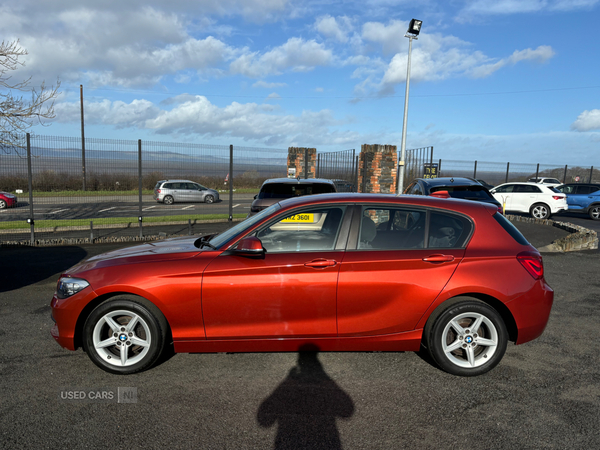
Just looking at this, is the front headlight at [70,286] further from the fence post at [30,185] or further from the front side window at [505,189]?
the front side window at [505,189]

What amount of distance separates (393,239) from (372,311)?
0.70 m

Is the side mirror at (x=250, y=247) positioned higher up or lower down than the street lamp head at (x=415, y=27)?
lower down

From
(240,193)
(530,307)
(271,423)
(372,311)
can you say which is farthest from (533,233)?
(240,193)

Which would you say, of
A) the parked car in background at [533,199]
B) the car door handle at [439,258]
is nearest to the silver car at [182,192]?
the parked car in background at [533,199]

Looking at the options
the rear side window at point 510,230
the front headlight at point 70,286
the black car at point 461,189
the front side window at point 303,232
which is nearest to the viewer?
the front headlight at point 70,286

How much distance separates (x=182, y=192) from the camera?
25406 millimetres

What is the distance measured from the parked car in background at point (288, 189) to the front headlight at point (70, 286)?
5.07 metres

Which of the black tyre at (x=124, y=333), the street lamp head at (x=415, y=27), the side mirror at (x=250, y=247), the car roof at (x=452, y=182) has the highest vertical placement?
the street lamp head at (x=415, y=27)

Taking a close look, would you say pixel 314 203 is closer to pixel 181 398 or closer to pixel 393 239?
pixel 393 239

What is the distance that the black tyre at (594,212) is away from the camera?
1934 cm

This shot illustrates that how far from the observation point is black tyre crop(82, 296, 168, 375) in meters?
3.71

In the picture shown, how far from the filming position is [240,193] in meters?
30.4

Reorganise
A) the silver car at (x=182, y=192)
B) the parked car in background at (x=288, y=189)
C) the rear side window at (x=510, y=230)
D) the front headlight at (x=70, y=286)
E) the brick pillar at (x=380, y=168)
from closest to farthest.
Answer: the front headlight at (x=70, y=286) → the rear side window at (x=510, y=230) → the parked car in background at (x=288, y=189) → the brick pillar at (x=380, y=168) → the silver car at (x=182, y=192)

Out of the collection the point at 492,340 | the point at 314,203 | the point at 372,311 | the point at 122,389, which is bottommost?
the point at 122,389
